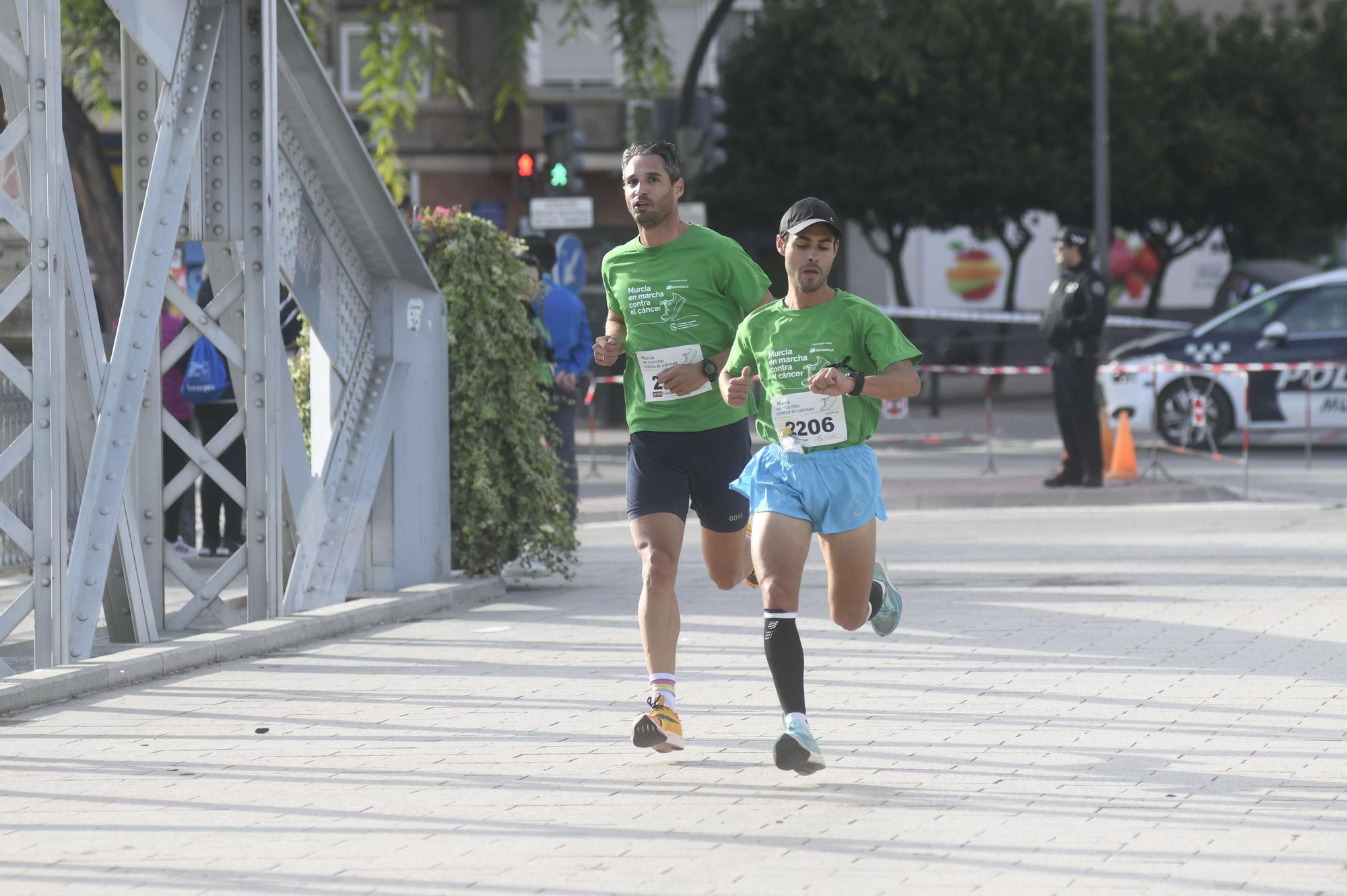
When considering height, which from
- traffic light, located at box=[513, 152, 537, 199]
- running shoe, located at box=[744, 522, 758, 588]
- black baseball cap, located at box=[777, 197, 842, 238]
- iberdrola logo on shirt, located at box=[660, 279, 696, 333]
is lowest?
running shoe, located at box=[744, 522, 758, 588]

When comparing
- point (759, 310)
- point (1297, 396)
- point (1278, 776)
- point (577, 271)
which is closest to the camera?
point (1278, 776)

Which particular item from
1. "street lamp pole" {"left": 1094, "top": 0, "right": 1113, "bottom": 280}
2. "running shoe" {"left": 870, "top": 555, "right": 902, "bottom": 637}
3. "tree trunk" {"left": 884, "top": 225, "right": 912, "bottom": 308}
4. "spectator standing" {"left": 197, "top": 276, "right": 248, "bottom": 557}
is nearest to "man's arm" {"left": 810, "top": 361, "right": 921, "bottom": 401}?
"running shoe" {"left": 870, "top": 555, "right": 902, "bottom": 637}

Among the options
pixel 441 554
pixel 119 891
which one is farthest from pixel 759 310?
pixel 441 554

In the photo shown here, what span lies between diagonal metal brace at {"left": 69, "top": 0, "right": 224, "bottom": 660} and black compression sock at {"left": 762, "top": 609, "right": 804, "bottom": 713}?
3097 mm

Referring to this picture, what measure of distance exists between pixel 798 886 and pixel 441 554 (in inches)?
254

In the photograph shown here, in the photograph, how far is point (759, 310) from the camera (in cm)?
636

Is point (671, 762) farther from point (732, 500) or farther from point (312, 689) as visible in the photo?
point (312, 689)

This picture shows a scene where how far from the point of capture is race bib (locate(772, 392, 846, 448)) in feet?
20.3

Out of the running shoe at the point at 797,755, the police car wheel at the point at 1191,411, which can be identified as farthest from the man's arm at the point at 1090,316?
the running shoe at the point at 797,755

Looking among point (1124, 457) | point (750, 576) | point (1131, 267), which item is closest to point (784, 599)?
point (750, 576)

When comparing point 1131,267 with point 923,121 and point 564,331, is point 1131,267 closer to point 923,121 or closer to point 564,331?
point 923,121

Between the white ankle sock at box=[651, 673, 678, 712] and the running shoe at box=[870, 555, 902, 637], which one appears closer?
the white ankle sock at box=[651, 673, 678, 712]

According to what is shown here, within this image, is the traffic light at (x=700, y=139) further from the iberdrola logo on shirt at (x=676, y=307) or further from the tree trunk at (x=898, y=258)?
the tree trunk at (x=898, y=258)

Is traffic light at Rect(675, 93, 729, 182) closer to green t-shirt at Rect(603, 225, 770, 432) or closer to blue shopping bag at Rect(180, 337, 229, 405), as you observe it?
blue shopping bag at Rect(180, 337, 229, 405)
